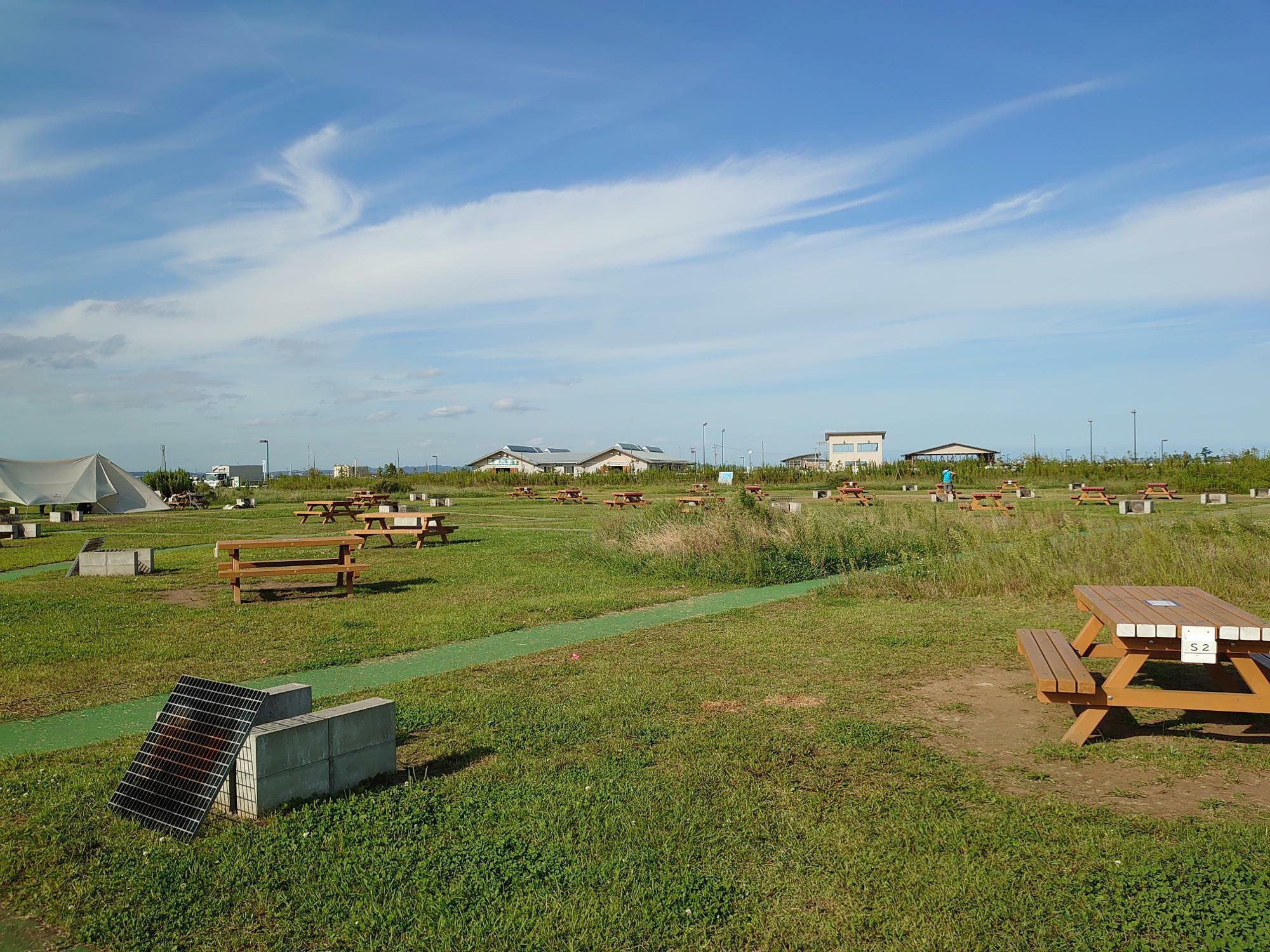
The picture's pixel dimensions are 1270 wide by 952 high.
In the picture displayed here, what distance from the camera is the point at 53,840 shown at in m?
4.01

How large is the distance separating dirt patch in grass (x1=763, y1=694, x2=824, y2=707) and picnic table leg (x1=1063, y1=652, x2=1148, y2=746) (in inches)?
62.1

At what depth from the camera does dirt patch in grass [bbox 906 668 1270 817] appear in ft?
14.7

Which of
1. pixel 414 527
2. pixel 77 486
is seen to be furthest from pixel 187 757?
pixel 77 486

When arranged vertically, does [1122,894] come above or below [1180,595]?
below

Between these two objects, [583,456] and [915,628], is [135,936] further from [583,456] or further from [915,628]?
[583,456]

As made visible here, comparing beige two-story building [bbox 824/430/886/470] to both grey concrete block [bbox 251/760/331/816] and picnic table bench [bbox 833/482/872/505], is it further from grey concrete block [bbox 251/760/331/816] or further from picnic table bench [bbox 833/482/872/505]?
grey concrete block [bbox 251/760/331/816]

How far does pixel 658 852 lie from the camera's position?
3832 millimetres

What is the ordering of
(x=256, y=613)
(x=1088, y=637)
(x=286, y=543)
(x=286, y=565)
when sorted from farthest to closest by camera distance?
(x=286, y=543) < (x=286, y=565) < (x=256, y=613) < (x=1088, y=637)

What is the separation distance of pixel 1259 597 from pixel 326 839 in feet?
33.0

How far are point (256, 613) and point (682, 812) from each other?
7.64 metres

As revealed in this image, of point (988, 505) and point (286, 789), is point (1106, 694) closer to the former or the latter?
point (286, 789)

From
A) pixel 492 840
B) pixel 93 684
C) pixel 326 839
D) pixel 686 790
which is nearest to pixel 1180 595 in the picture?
pixel 686 790

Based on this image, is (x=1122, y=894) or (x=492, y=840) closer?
(x=1122, y=894)

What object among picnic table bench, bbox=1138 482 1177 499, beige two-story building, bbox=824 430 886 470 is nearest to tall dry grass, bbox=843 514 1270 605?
picnic table bench, bbox=1138 482 1177 499
